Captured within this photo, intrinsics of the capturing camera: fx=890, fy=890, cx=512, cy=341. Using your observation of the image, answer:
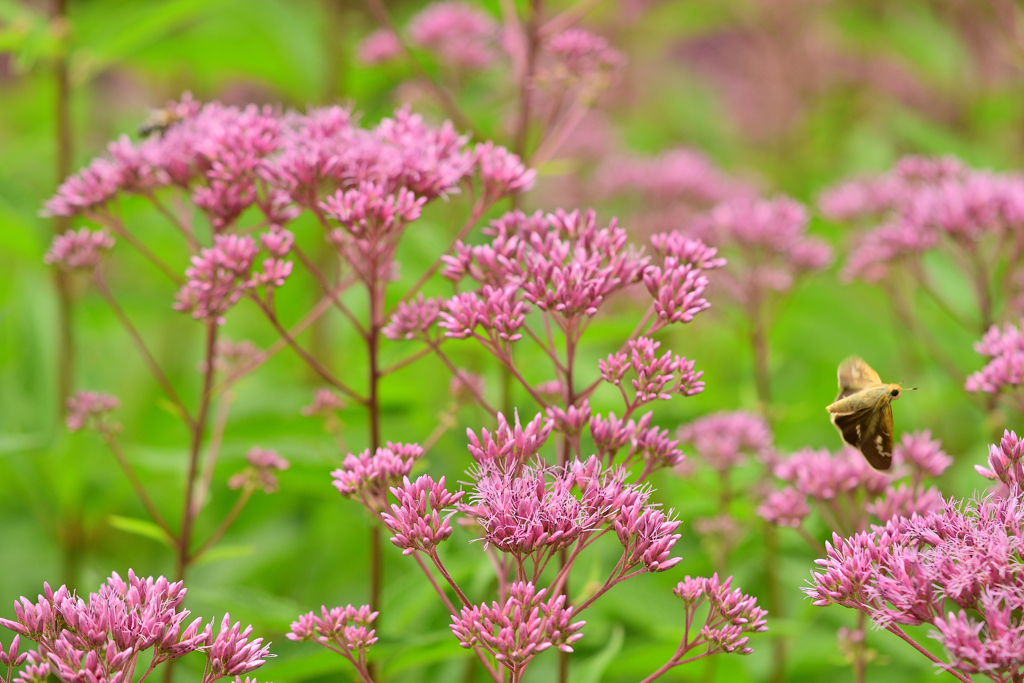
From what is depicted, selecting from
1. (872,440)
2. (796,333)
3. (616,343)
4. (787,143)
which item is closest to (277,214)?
(872,440)

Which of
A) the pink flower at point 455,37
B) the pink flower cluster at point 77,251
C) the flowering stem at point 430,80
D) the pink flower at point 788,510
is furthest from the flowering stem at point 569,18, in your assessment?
the pink flower at point 788,510

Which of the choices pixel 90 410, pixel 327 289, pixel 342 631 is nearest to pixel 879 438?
pixel 342 631

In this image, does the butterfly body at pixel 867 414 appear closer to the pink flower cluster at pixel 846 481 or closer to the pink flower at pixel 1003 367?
the pink flower cluster at pixel 846 481

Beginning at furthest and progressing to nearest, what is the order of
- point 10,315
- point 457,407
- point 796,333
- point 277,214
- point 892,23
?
point 892,23 → point 796,333 → point 10,315 → point 457,407 → point 277,214

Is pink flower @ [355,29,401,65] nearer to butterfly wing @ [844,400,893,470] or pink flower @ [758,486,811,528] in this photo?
pink flower @ [758,486,811,528]

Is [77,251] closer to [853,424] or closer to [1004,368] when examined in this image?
[853,424]

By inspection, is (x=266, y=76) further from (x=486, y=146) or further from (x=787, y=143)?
(x=787, y=143)

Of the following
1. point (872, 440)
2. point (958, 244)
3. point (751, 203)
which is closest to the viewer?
point (872, 440)
